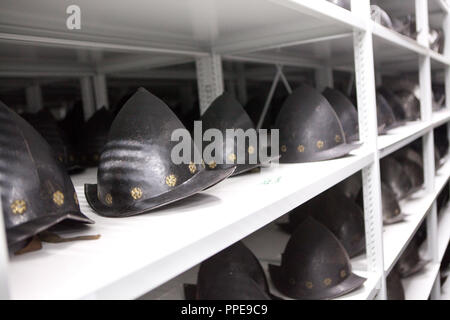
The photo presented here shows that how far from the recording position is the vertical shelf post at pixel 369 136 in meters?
1.45

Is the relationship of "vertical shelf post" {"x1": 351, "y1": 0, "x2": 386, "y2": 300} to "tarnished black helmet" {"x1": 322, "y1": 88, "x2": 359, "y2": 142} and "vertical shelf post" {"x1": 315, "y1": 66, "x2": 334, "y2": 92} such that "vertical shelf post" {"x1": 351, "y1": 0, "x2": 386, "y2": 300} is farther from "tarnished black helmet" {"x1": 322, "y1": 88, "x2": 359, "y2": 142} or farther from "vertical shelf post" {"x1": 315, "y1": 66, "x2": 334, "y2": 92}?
"vertical shelf post" {"x1": 315, "y1": 66, "x2": 334, "y2": 92}

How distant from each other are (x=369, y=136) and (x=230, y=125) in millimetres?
551

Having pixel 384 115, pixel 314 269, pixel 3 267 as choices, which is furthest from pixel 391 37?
pixel 3 267

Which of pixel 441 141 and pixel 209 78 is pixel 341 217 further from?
pixel 441 141

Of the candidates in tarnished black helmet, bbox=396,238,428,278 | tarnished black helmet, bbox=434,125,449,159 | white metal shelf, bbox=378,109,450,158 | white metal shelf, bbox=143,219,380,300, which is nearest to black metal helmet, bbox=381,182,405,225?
white metal shelf, bbox=378,109,450,158

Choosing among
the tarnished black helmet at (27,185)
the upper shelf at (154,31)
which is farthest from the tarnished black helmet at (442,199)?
the tarnished black helmet at (27,185)

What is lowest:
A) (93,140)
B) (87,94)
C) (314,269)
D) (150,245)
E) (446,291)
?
(446,291)

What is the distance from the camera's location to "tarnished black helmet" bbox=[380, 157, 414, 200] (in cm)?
237

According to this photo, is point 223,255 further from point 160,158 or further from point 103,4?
point 103,4

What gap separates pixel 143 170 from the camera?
82 centimetres
